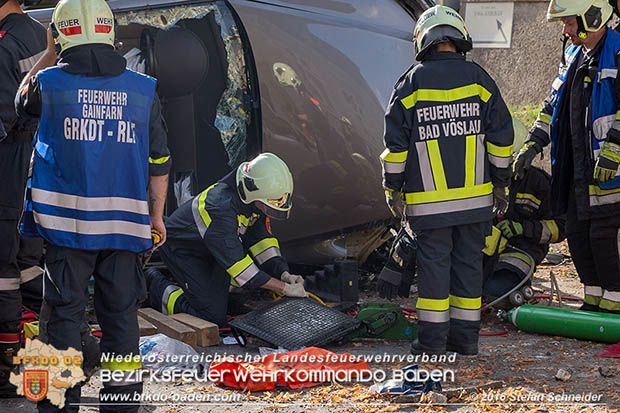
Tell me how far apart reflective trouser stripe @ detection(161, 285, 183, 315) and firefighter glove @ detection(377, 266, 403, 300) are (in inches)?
53.5

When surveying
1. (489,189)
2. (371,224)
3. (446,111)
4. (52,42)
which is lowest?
(371,224)

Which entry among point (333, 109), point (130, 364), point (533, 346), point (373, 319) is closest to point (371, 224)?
point (333, 109)

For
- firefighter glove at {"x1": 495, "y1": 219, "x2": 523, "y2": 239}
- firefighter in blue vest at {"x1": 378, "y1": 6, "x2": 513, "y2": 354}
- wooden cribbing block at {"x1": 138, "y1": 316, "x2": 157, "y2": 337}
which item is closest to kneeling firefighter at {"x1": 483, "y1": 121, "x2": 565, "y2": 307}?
firefighter glove at {"x1": 495, "y1": 219, "x2": 523, "y2": 239}

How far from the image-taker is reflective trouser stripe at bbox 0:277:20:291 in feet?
12.1

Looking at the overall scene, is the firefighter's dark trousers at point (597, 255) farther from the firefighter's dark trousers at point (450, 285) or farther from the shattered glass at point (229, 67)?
the shattered glass at point (229, 67)

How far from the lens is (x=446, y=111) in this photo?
166 inches

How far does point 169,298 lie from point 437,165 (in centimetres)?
204

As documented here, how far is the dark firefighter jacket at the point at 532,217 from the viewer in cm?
540

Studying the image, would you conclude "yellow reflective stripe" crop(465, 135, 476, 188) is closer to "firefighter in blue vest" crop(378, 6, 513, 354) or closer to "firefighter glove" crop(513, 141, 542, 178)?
"firefighter in blue vest" crop(378, 6, 513, 354)

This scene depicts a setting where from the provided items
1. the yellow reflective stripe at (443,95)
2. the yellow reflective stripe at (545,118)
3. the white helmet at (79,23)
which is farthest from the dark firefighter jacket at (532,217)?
the white helmet at (79,23)

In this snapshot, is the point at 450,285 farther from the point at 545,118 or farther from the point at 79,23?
the point at 79,23

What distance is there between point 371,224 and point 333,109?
0.97 meters

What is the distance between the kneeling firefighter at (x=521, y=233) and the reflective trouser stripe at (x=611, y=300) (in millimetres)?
562

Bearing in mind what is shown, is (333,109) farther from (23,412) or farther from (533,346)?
(23,412)
